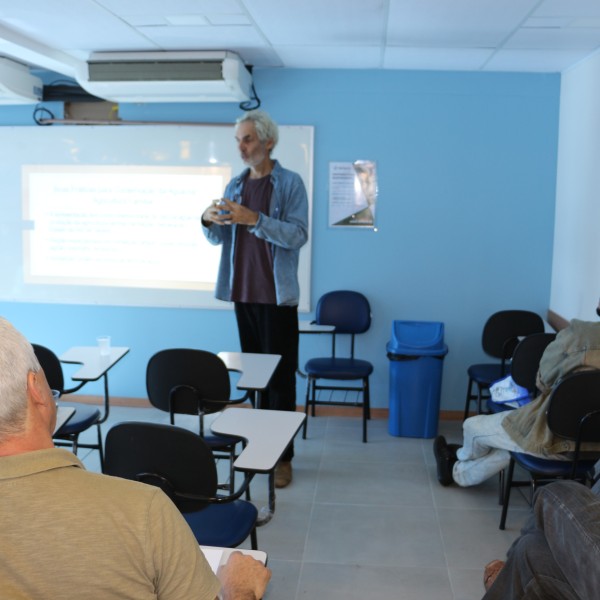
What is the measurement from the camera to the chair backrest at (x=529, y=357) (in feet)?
12.0

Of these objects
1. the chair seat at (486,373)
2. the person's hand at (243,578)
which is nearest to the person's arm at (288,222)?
the chair seat at (486,373)

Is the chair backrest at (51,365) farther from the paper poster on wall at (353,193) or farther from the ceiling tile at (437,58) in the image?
the ceiling tile at (437,58)

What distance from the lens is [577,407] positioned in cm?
288

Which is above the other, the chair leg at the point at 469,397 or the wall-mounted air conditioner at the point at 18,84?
the wall-mounted air conditioner at the point at 18,84

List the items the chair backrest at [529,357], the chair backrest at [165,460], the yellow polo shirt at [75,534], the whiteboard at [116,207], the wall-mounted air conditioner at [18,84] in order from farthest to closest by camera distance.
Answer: the whiteboard at [116,207], the wall-mounted air conditioner at [18,84], the chair backrest at [529,357], the chair backrest at [165,460], the yellow polo shirt at [75,534]

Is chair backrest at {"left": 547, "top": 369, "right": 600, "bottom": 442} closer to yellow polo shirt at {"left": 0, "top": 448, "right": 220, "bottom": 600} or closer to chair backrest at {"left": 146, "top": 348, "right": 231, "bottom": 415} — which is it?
chair backrest at {"left": 146, "top": 348, "right": 231, "bottom": 415}

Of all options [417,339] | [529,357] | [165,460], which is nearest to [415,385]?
[417,339]

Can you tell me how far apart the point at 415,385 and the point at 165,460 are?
280 centimetres

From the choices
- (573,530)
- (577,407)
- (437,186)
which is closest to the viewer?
(573,530)

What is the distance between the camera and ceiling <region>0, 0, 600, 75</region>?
331cm

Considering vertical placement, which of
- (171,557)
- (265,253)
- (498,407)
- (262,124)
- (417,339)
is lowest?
(498,407)

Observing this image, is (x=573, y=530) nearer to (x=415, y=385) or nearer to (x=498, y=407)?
(x=498, y=407)

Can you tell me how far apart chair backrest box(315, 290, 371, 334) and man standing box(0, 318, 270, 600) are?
3.77m

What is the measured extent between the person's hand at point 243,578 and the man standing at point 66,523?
1.02 ft
